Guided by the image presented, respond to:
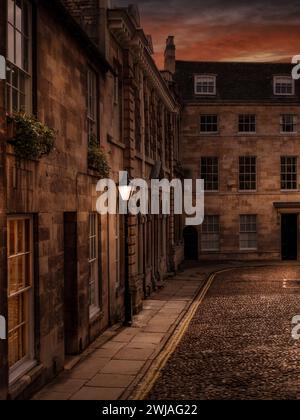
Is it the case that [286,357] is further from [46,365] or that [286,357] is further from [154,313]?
[154,313]

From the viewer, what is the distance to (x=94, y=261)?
44.8 feet

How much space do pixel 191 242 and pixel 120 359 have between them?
25847mm

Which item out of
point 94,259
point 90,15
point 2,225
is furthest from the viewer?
point 90,15

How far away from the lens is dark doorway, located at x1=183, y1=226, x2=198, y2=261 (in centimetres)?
3712

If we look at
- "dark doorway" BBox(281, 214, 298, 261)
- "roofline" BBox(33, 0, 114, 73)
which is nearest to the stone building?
"dark doorway" BBox(281, 214, 298, 261)

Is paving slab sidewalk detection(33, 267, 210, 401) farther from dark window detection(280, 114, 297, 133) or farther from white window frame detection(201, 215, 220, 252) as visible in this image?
dark window detection(280, 114, 297, 133)

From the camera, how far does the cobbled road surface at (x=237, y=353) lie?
30.7 ft

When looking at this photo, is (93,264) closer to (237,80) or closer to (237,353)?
(237,353)

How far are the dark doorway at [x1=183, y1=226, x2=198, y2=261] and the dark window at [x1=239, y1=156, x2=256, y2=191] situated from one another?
13.8 feet

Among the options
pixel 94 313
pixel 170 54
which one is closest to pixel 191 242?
pixel 170 54

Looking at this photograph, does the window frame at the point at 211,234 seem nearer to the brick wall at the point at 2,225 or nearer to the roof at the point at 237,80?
the roof at the point at 237,80

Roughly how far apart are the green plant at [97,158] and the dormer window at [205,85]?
26.1 metres

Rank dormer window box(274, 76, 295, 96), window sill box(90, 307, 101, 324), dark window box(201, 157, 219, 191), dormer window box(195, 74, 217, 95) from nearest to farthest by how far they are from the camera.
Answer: window sill box(90, 307, 101, 324) < dark window box(201, 157, 219, 191) < dormer window box(195, 74, 217, 95) < dormer window box(274, 76, 295, 96)

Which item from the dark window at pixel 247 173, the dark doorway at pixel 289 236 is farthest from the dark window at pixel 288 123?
the dark doorway at pixel 289 236
